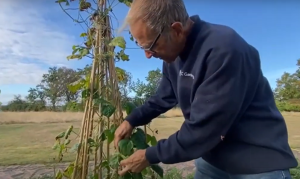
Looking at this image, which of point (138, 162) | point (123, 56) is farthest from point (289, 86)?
point (138, 162)

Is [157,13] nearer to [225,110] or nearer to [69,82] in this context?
[225,110]

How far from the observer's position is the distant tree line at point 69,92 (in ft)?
5.17

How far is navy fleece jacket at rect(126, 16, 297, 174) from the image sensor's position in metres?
0.79

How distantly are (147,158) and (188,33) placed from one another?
387mm

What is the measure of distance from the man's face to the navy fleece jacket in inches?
1.6

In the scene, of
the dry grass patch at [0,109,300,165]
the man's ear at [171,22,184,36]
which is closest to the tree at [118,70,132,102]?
the man's ear at [171,22,184,36]

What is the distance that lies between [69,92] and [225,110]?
3.82ft

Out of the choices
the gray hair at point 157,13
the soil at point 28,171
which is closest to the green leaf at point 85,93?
the gray hair at point 157,13

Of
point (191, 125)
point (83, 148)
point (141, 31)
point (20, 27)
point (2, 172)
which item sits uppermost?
point (20, 27)

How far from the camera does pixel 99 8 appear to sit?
1.43 meters

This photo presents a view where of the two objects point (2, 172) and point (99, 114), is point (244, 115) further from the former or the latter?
point (2, 172)

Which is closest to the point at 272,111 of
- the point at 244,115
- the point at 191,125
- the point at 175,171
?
the point at 244,115

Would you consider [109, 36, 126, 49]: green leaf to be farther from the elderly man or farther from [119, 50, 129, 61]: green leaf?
the elderly man

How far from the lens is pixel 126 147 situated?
1.22 m
